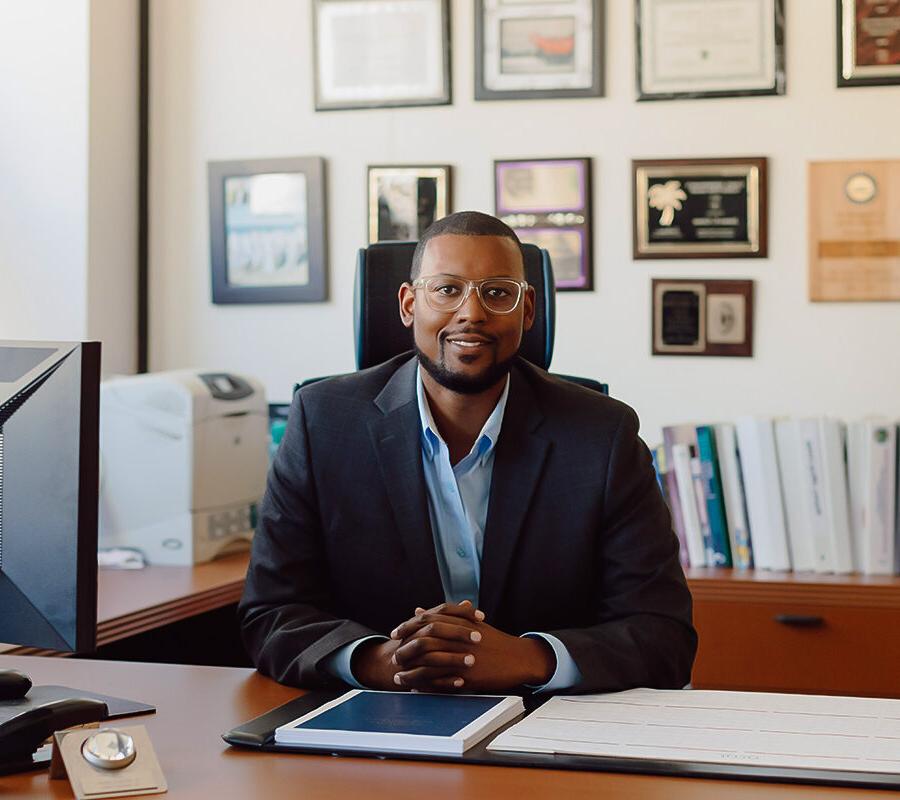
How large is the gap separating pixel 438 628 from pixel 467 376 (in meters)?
0.44

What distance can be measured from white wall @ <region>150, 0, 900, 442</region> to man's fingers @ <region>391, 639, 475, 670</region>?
1549mm

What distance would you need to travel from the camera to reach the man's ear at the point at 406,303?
193cm

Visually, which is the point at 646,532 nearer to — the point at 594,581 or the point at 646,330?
the point at 594,581

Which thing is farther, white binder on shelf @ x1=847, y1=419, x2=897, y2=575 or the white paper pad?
white binder on shelf @ x1=847, y1=419, x2=897, y2=575

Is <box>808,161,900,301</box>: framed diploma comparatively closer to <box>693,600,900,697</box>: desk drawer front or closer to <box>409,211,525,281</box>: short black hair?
<box>693,600,900,697</box>: desk drawer front

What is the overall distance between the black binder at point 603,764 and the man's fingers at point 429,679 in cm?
16

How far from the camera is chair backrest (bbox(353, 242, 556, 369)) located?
2029mm

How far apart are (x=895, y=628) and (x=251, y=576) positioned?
137 cm

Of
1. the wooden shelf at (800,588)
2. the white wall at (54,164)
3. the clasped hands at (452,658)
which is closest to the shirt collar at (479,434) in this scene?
the clasped hands at (452,658)

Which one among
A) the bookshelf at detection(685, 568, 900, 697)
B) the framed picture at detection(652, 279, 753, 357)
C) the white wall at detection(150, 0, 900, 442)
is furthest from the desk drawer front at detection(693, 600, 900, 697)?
the framed picture at detection(652, 279, 753, 357)

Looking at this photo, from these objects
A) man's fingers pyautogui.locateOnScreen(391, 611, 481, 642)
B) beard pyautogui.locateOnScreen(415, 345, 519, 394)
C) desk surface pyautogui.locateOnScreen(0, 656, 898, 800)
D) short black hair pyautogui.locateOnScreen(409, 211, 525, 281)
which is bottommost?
desk surface pyautogui.locateOnScreen(0, 656, 898, 800)

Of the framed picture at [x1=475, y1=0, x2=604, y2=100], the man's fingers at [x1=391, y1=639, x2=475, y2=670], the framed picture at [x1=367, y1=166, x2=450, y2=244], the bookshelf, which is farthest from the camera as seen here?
the framed picture at [x1=367, y1=166, x2=450, y2=244]

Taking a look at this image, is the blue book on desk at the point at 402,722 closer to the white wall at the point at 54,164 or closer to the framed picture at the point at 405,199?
the framed picture at the point at 405,199

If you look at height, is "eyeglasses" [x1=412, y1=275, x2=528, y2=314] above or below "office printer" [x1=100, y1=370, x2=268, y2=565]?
above
